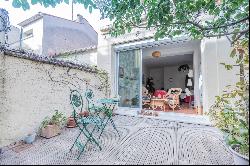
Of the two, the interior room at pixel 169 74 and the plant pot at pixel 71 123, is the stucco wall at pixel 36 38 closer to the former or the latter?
the interior room at pixel 169 74

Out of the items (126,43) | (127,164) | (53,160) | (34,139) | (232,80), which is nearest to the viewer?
(127,164)

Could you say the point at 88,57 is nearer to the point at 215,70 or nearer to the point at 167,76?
the point at 215,70

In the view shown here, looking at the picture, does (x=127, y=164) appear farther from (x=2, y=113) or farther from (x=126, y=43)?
(x=126, y=43)

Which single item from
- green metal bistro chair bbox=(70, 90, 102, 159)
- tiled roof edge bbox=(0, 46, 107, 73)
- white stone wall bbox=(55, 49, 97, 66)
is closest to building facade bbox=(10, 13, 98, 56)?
white stone wall bbox=(55, 49, 97, 66)

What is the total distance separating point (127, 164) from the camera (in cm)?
268

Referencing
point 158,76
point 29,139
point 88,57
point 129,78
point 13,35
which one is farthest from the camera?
point 158,76

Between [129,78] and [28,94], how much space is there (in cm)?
394

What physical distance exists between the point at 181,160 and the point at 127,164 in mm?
830

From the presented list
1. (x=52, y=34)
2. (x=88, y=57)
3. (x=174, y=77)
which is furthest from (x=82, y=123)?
(x=174, y=77)

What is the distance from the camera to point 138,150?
3.19 m

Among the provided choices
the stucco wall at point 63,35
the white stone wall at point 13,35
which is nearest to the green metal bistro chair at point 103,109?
the stucco wall at point 63,35

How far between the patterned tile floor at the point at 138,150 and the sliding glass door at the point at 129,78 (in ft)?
8.67

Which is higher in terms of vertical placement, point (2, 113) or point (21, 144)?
point (2, 113)

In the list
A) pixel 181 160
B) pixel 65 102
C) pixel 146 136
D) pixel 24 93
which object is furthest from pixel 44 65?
pixel 181 160
